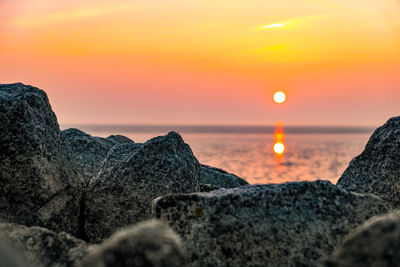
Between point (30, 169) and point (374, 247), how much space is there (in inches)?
201

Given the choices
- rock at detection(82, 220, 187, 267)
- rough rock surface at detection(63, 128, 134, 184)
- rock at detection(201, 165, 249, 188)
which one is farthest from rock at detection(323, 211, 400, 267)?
rock at detection(201, 165, 249, 188)

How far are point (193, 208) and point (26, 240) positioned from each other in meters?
1.90

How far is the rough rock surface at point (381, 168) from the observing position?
873 centimetres

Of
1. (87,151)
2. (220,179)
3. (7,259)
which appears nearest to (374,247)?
(7,259)

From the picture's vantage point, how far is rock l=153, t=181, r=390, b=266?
5707 millimetres

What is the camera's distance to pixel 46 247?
551 centimetres

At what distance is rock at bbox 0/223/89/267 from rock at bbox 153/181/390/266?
1.06 m

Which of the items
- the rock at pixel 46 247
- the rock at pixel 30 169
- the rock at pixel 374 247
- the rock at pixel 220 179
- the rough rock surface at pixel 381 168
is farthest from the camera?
the rock at pixel 220 179

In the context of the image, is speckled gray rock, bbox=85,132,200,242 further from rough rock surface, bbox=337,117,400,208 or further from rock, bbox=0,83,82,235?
rough rock surface, bbox=337,117,400,208

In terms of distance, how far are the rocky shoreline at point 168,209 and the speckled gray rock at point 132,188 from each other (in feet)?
0.06

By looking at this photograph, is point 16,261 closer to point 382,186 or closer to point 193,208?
point 193,208

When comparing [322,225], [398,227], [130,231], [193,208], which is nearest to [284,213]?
[322,225]

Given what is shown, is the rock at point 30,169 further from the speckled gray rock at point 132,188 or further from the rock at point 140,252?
the rock at point 140,252

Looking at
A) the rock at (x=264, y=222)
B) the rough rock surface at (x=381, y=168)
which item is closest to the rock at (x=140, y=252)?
the rock at (x=264, y=222)
